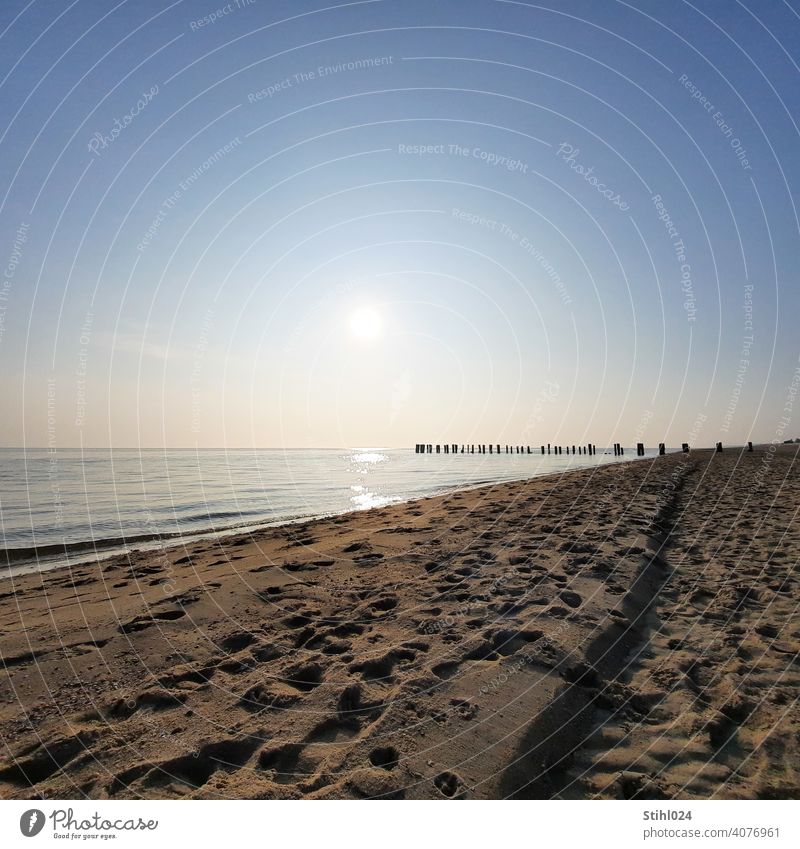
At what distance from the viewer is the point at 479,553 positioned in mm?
10000

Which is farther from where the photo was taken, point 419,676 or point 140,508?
point 140,508

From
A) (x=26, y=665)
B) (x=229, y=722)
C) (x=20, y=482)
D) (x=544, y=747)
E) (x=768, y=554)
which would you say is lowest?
(x=20, y=482)

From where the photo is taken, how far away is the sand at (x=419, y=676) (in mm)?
3746

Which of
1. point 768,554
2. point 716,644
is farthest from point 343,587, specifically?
point 768,554

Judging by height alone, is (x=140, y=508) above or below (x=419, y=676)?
below

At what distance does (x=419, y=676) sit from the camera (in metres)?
5.00

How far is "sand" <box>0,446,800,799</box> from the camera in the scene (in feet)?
12.3

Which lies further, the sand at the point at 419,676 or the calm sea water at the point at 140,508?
the calm sea water at the point at 140,508

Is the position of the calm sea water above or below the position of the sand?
below

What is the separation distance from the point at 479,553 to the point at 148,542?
10944 millimetres

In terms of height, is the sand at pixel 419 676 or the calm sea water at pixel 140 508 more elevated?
the sand at pixel 419 676

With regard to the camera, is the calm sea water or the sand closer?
the sand

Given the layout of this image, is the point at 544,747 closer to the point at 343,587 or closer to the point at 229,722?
the point at 229,722
